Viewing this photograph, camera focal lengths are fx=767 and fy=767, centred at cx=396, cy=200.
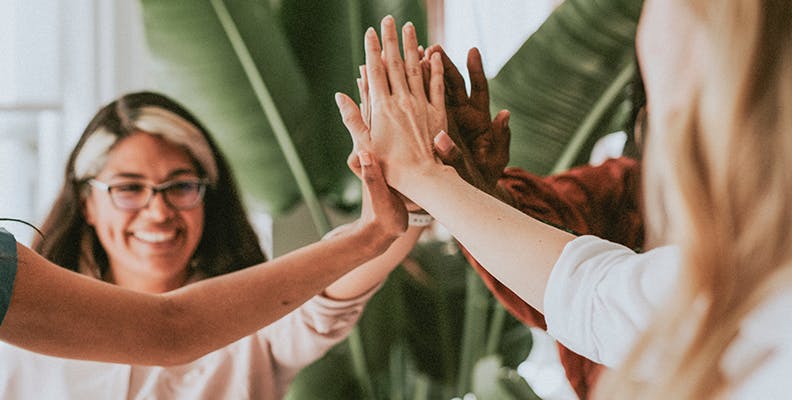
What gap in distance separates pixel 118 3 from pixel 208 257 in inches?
17.6

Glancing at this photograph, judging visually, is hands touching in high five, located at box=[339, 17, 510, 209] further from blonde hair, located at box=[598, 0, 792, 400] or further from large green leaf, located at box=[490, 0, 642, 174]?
blonde hair, located at box=[598, 0, 792, 400]

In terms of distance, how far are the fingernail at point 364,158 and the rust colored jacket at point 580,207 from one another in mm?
215

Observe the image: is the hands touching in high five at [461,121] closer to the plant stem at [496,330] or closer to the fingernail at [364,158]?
the fingernail at [364,158]

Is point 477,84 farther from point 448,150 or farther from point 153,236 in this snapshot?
point 153,236

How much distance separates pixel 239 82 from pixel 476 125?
0.43m

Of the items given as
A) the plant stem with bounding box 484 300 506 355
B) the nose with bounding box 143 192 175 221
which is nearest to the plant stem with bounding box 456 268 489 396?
the plant stem with bounding box 484 300 506 355

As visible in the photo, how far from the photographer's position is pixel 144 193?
1.05 meters

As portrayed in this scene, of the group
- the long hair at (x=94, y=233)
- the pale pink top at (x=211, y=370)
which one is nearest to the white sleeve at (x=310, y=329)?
the pale pink top at (x=211, y=370)

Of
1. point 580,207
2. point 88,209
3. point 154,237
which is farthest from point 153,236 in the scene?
point 580,207

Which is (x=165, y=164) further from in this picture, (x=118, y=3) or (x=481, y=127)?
(x=481, y=127)

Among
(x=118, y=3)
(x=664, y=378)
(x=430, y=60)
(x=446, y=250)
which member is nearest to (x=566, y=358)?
(x=446, y=250)

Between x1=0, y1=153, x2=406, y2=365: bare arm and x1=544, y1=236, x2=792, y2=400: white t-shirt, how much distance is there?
10.8 inches

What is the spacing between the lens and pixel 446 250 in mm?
1256

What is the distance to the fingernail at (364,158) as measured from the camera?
0.84 meters
